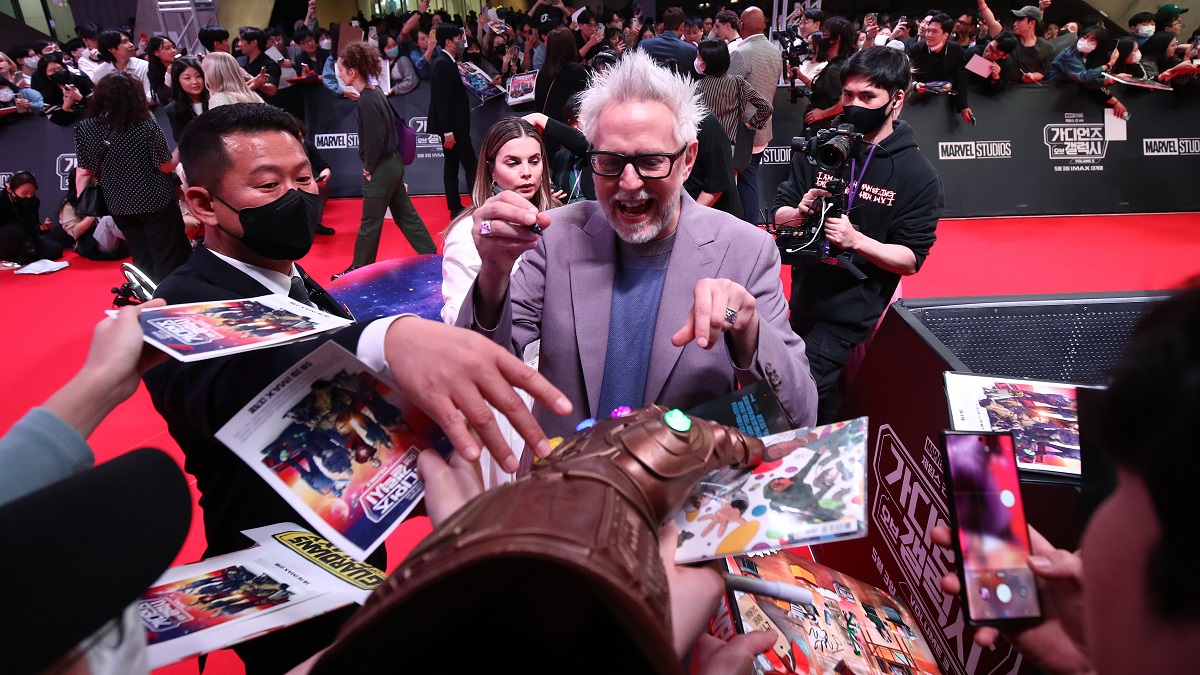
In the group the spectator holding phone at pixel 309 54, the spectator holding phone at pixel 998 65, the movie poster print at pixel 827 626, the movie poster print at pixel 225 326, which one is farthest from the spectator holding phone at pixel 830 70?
the spectator holding phone at pixel 309 54

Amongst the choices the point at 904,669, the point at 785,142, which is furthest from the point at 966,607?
the point at 785,142

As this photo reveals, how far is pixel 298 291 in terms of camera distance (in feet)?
5.13

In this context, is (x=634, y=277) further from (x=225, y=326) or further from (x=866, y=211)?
(x=866, y=211)

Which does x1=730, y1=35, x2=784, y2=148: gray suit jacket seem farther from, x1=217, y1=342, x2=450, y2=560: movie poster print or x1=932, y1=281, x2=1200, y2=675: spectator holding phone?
x1=932, y1=281, x2=1200, y2=675: spectator holding phone

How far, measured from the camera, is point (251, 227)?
1.41 metres

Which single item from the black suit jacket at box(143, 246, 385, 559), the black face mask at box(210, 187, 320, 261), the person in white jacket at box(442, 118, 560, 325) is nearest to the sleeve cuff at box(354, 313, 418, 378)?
the black suit jacket at box(143, 246, 385, 559)

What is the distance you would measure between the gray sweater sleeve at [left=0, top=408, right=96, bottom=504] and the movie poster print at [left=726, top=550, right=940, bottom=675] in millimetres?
972

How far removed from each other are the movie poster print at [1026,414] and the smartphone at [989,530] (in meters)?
0.44

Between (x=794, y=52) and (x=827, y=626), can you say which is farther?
(x=794, y=52)

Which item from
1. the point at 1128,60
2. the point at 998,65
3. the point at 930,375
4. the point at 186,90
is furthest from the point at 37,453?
the point at 1128,60

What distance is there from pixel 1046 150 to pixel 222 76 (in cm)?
800

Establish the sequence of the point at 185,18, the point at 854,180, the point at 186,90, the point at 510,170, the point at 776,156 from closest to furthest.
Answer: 1. the point at 854,180
2. the point at 510,170
3. the point at 186,90
4. the point at 776,156
5. the point at 185,18

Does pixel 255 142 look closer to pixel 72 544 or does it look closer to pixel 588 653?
pixel 72 544

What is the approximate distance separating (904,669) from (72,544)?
1.33m
